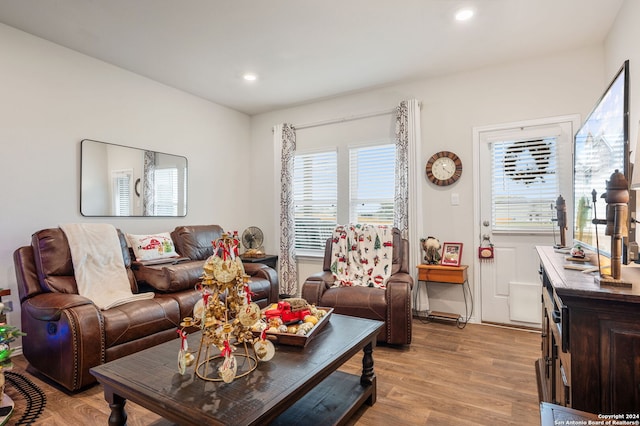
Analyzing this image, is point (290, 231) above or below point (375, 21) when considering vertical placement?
below

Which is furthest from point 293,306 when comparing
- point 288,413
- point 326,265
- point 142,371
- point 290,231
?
point 290,231

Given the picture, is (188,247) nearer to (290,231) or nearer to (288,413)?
(290,231)

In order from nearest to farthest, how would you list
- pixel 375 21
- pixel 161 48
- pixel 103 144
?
1. pixel 375 21
2. pixel 161 48
3. pixel 103 144

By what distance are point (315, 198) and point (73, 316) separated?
3.14 meters

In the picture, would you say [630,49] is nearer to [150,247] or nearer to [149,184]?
[150,247]

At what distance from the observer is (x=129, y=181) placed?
3730 mm

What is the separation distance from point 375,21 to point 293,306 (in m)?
2.37

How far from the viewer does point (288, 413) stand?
1808 millimetres

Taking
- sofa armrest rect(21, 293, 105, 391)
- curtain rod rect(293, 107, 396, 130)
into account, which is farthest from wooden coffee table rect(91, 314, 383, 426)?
curtain rod rect(293, 107, 396, 130)

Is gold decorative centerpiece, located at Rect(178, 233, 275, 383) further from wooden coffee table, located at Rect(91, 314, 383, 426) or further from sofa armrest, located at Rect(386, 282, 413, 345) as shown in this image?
sofa armrest, located at Rect(386, 282, 413, 345)

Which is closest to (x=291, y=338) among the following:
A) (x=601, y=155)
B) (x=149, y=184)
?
(x=601, y=155)

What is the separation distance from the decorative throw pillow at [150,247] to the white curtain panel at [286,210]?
5.31ft

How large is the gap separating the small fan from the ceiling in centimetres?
208

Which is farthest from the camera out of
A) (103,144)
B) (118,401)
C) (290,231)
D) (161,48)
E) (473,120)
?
(290,231)
